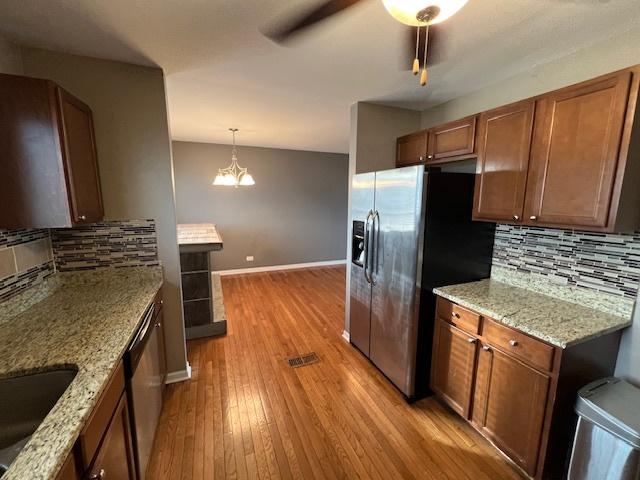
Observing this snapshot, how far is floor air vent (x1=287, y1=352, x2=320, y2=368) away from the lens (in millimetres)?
2561

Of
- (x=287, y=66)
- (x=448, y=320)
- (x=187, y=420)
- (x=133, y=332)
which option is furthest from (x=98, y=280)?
(x=448, y=320)

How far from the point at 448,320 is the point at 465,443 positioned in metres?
0.76

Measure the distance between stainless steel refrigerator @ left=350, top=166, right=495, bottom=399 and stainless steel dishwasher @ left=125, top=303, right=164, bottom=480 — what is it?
5.42 feet

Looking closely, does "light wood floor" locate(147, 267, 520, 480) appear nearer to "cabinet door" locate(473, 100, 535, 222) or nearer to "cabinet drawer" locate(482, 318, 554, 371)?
"cabinet drawer" locate(482, 318, 554, 371)

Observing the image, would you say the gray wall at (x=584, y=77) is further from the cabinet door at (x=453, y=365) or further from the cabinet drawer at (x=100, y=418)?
the cabinet drawer at (x=100, y=418)

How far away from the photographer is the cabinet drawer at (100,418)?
831mm

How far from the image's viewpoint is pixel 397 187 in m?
2.02

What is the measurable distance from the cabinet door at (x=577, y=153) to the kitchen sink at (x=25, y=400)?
2414 millimetres

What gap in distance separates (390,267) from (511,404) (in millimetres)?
1071

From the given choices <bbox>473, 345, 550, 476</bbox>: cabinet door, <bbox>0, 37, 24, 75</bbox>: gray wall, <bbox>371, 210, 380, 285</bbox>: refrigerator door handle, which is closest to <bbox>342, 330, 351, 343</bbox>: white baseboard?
<bbox>371, 210, 380, 285</bbox>: refrigerator door handle

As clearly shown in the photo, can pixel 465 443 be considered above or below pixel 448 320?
below

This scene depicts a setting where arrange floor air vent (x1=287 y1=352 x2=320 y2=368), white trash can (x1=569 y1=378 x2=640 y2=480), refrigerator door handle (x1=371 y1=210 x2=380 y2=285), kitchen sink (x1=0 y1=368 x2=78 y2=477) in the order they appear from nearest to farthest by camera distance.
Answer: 1. kitchen sink (x1=0 y1=368 x2=78 y2=477)
2. white trash can (x1=569 y1=378 x2=640 y2=480)
3. refrigerator door handle (x1=371 y1=210 x2=380 y2=285)
4. floor air vent (x1=287 y1=352 x2=320 y2=368)

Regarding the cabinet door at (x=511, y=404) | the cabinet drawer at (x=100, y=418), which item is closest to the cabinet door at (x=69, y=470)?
the cabinet drawer at (x=100, y=418)

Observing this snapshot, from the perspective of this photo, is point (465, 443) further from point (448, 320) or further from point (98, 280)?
point (98, 280)
